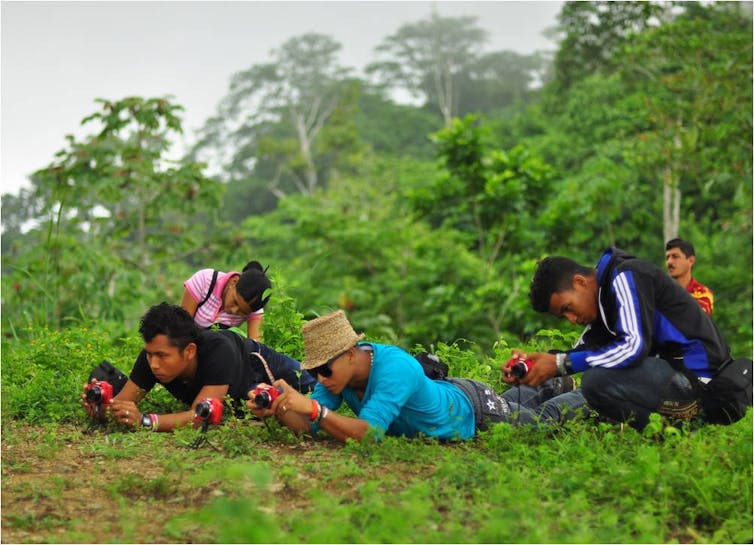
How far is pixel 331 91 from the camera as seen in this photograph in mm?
42906

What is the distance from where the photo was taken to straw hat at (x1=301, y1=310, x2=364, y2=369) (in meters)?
4.42

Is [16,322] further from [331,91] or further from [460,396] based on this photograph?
[331,91]

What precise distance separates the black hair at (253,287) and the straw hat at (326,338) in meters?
1.68

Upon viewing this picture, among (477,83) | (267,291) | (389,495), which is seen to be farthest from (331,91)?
(389,495)

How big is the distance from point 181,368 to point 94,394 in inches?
22.3

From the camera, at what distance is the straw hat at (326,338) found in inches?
174

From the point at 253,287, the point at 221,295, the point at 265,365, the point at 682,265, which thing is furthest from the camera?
the point at 682,265

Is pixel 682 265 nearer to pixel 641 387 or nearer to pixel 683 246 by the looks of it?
pixel 683 246

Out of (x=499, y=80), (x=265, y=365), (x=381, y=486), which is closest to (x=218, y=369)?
(x=265, y=365)

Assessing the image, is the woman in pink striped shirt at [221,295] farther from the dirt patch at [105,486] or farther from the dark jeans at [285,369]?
the dirt patch at [105,486]

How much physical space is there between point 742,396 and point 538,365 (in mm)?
1046

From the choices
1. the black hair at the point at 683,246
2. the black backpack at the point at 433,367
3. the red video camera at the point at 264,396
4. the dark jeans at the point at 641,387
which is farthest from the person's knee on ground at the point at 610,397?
the black hair at the point at 683,246

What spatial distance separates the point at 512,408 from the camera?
5.08m

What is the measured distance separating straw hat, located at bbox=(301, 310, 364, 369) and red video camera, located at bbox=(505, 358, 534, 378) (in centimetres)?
81
